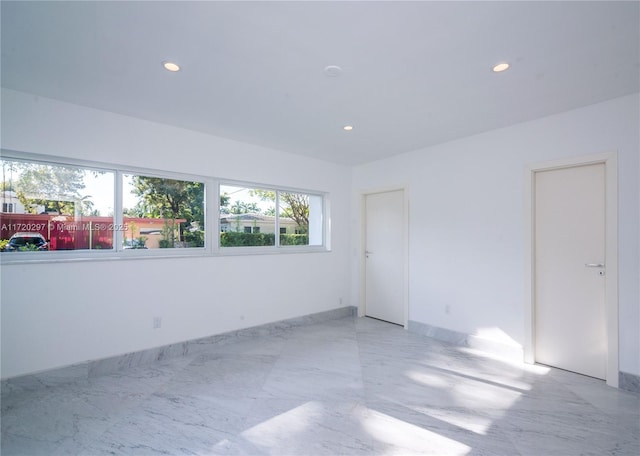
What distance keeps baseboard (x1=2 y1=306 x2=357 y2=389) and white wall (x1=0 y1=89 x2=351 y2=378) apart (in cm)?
6

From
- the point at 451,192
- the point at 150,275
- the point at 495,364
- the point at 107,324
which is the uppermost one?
the point at 451,192

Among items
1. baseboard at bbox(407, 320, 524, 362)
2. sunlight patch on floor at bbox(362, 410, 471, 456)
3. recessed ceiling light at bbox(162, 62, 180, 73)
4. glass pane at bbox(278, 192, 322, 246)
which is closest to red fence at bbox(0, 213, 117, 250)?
recessed ceiling light at bbox(162, 62, 180, 73)

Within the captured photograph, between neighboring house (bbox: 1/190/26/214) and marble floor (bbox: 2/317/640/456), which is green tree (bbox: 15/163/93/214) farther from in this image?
marble floor (bbox: 2/317/640/456)

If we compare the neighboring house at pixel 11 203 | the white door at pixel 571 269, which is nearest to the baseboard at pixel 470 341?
the white door at pixel 571 269

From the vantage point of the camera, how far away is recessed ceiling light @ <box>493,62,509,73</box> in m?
2.16

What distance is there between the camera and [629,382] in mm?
2596

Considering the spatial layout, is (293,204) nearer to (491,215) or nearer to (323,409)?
(491,215)

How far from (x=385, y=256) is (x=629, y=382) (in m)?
2.91

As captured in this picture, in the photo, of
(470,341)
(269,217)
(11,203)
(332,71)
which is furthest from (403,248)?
(11,203)

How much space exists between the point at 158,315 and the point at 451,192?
12.6 feet

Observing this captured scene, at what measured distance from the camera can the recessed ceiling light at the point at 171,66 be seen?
2158mm

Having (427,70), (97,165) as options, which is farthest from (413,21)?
(97,165)

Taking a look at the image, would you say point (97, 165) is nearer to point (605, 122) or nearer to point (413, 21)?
point (413, 21)

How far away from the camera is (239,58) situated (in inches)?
82.5
